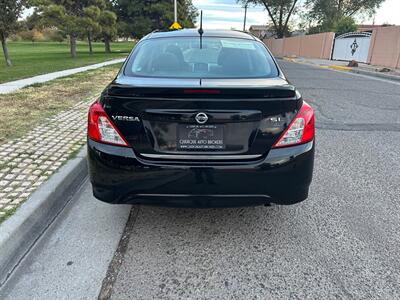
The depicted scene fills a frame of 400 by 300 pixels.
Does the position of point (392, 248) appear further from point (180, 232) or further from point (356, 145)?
point (356, 145)

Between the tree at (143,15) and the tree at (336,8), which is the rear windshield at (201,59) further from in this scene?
the tree at (336,8)

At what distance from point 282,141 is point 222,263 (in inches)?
39.9

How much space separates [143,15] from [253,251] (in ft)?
108

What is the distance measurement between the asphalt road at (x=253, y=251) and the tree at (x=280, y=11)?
4739cm

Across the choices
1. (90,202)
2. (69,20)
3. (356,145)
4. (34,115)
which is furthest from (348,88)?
(69,20)

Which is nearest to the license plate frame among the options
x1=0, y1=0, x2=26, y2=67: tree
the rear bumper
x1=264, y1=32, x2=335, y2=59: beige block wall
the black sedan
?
the black sedan

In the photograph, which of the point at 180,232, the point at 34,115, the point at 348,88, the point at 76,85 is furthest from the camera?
the point at 348,88

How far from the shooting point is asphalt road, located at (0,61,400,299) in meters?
2.35

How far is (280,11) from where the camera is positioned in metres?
47.9

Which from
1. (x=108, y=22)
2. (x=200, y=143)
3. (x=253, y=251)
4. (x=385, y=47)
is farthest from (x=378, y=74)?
(x=108, y=22)

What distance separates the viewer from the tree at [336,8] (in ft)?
136

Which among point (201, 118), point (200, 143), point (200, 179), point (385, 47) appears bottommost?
point (200, 179)

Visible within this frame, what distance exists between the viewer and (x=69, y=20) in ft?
69.8

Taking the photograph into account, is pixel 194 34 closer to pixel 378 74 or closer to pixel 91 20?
pixel 378 74
